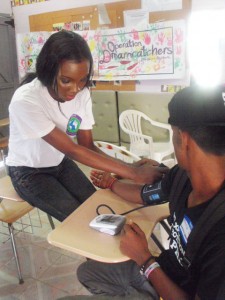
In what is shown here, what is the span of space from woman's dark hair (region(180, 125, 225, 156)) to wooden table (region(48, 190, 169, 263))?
16.6 inches

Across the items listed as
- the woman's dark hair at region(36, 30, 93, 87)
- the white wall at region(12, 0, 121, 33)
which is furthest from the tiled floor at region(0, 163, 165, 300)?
the white wall at region(12, 0, 121, 33)

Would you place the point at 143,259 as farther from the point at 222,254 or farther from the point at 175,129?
the point at 175,129

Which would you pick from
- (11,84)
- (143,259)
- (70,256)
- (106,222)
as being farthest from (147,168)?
(11,84)

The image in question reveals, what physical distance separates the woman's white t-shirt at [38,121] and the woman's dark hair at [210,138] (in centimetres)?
73

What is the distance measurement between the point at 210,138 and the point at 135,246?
0.42 metres

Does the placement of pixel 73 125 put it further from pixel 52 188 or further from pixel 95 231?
pixel 95 231

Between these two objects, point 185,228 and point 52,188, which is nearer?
point 185,228

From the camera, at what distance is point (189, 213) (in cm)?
86

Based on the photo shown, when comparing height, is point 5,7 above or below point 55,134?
above

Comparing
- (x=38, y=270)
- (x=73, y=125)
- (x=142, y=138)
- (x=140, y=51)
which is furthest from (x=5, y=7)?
(x=38, y=270)

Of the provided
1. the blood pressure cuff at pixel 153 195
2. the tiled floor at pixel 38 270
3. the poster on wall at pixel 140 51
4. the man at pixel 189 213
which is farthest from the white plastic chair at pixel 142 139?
the man at pixel 189 213

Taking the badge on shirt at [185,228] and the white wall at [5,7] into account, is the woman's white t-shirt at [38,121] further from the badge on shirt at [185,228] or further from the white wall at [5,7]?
the white wall at [5,7]

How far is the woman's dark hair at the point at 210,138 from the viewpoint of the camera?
2.35ft

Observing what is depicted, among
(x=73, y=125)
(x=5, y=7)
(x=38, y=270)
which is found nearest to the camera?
(x=73, y=125)
